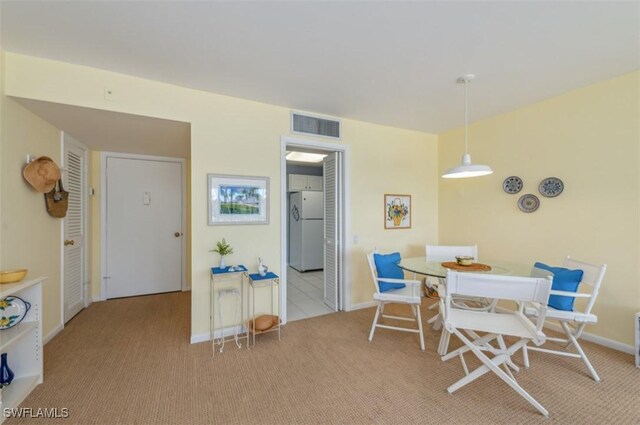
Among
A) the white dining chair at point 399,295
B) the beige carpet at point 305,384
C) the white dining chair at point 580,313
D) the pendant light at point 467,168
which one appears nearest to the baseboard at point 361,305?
the beige carpet at point 305,384

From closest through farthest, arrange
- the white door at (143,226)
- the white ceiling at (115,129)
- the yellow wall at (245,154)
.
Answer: the yellow wall at (245,154) → the white ceiling at (115,129) → the white door at (143,226)

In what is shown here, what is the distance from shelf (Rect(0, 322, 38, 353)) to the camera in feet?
5.66

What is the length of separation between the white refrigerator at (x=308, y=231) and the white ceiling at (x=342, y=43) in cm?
332

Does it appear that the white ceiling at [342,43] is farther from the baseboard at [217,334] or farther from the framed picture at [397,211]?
the baseboard at [217,334]

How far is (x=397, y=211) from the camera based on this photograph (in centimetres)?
396

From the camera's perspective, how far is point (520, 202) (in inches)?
127

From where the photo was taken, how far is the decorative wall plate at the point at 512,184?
325 cm

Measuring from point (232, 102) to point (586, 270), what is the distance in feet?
12.2

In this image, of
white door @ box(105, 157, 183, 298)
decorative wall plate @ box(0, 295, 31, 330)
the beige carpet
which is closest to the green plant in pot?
the beige carpet

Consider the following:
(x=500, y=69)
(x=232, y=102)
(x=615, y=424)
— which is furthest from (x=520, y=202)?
(x=232, y=102)

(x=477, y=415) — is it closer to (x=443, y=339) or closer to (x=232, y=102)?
(x=443, y=339)

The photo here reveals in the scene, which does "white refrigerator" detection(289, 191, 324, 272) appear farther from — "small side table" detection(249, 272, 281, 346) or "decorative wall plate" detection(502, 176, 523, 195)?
"decorative wall plate" detection(502, 176, 523, 195)

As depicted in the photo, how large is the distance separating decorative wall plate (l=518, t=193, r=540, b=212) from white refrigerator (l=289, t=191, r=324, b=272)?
370cm

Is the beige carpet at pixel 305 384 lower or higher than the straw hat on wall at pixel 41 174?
lower
